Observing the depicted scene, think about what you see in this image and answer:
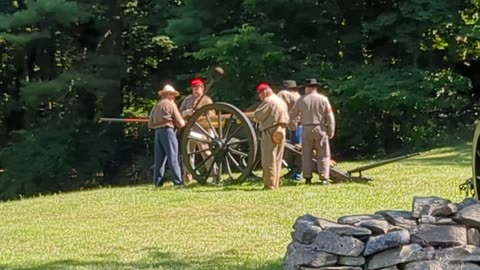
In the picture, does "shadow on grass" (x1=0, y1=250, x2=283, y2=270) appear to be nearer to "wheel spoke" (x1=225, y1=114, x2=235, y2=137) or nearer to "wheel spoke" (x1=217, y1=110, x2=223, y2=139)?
"wheel spoke" (x1=225, y1=114, x2=235, y2=137)

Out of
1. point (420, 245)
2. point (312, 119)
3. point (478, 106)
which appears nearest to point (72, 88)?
point (478, 106)

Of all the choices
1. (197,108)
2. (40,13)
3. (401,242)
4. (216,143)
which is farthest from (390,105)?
(401,242)

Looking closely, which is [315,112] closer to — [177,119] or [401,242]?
[177,119]

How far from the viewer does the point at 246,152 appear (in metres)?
15.8

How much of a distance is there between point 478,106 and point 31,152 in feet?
41.1

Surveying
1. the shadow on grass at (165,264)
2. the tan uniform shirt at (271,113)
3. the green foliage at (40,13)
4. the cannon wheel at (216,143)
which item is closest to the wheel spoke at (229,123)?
the cannon wheel at (216,143)

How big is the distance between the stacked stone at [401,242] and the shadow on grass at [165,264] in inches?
49.6

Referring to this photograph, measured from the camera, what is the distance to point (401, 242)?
669cm

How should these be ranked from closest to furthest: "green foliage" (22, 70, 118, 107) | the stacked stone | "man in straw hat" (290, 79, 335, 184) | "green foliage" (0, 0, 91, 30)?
the stacked stone < "man in straw hat" (290, 79, 335, 184) < "green foliage" (0, 0, 91, 30) < "green foliage" (22, 70, 118, 107)

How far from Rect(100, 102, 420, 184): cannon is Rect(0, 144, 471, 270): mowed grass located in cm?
47

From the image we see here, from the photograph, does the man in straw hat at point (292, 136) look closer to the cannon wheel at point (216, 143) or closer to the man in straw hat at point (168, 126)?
the cannon wheel at point (216, 143)

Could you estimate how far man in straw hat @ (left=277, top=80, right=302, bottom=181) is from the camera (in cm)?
1552

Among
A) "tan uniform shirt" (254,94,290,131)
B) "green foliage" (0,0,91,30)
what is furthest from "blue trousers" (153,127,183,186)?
"green foliage" (0,0,91,30)

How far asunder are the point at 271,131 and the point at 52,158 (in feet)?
45.2
